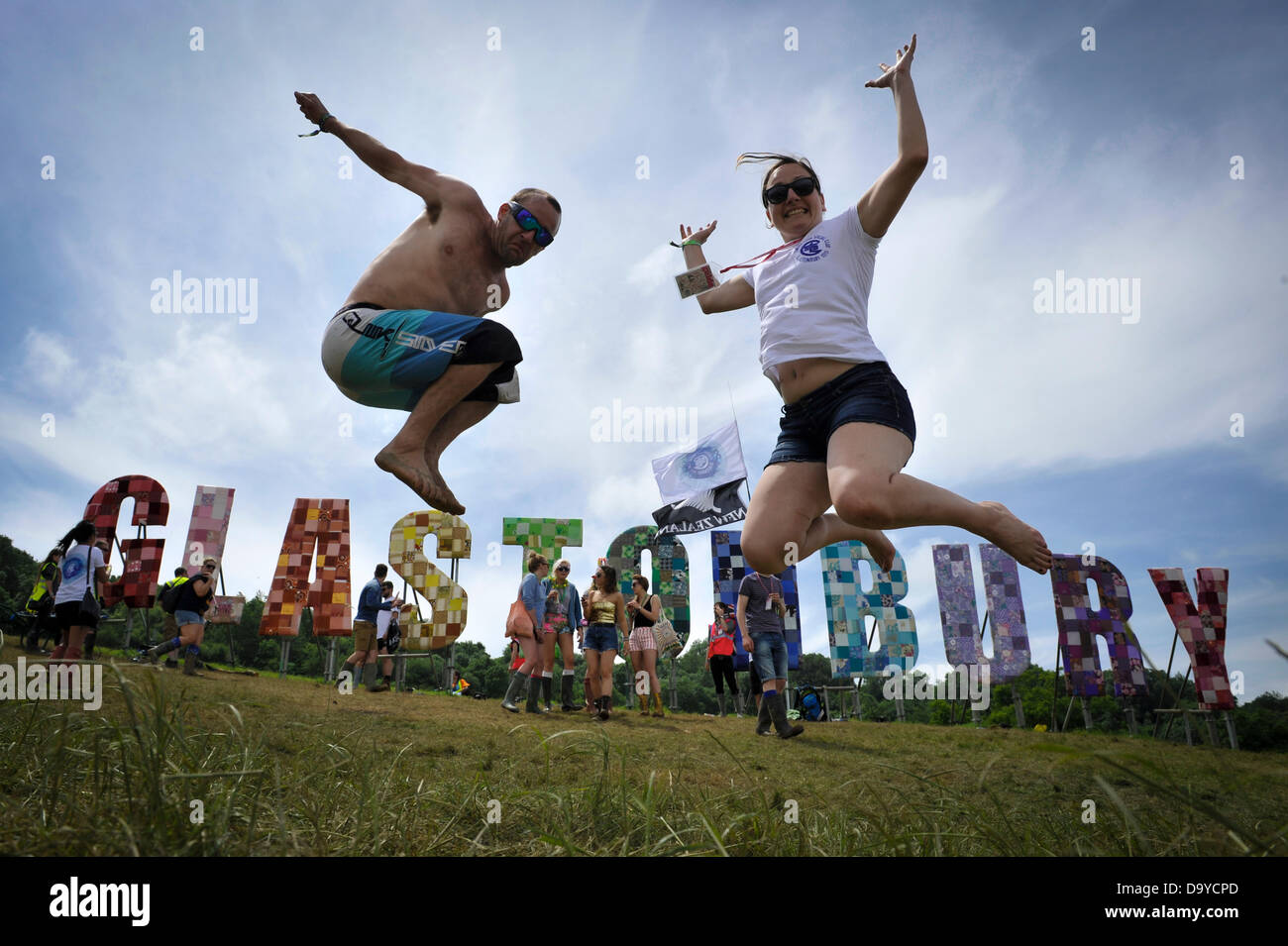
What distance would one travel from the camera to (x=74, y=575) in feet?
23.8

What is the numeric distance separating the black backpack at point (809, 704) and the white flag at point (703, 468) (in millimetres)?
4965

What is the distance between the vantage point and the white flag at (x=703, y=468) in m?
15.6

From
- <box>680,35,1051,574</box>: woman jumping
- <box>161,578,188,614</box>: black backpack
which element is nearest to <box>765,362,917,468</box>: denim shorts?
<box>680,35,1051,574</box>: woman jumping

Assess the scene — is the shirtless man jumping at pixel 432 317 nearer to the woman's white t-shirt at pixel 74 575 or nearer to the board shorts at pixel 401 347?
the board shorts at pixel 401 347

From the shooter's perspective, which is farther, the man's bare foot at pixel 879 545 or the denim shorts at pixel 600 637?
the denim shorts at pixel 600 637

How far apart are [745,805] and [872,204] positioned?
2.32 meters

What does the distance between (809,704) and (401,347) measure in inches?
433

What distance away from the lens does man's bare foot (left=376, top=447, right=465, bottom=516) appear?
8.64 feet

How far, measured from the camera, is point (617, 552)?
1366 cm

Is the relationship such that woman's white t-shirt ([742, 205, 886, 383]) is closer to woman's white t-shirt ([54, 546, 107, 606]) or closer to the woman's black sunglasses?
the woman's black sunglasses

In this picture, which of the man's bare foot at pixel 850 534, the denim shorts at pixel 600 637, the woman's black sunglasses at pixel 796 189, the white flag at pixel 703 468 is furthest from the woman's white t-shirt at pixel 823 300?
the white flag at pixel 703 468

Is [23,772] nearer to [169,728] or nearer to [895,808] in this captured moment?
[169,728]

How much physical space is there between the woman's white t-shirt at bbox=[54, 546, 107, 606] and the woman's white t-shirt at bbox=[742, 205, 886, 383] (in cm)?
784
